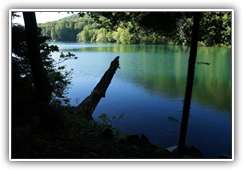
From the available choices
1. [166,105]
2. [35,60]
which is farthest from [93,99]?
[166,105]

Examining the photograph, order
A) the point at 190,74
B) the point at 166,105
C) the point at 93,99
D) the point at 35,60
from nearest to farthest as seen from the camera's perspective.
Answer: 1. the point at 35,60
2. the point at 190,74
3. the point at 93,99
4. the point at 166,105

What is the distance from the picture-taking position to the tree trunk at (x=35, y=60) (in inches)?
199

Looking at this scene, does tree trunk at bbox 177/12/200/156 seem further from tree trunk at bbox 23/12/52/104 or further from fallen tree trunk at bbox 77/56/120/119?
tree trunk at bbox 23/12/52/104

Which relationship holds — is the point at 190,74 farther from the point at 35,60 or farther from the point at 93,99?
the point at 93,99

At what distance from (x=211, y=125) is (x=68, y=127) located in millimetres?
7900

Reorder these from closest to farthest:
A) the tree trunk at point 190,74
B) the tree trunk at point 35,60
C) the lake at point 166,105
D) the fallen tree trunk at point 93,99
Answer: the tree trunk at point 35,60, the tree trunk at point 190,74, the lake at point 166,105, the fallen tree trunk at point 93,99

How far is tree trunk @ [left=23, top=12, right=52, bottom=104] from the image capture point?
5.05 metres

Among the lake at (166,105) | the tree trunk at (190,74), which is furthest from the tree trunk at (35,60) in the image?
the lake at (166,105)

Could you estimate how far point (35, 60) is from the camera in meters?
5.25

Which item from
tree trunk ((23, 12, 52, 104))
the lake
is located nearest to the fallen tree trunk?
the lake

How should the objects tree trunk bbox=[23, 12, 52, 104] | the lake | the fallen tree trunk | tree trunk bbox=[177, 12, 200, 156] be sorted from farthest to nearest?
the fallen tree trunk < the lake < tree trunk bbox=[177, 12, 200, 156] < tree trunk bbox=[23, 12, 52, 104]

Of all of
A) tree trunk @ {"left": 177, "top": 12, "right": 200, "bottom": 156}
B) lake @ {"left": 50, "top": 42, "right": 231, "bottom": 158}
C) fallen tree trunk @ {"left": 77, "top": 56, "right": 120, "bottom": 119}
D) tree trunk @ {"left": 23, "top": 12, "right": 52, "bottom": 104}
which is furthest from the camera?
fallen tree trunk @ {"left": 77, "top": 56, "right": 120, "bottom": 119}

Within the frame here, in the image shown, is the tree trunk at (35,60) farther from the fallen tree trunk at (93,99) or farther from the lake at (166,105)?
the lake at (166,105)
